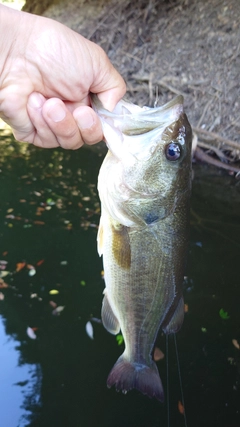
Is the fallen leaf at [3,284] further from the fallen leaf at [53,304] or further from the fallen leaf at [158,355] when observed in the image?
the fallen leaf at [158,355]

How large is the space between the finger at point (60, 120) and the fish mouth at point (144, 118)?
0.15 metres

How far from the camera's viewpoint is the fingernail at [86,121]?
5.91 ft

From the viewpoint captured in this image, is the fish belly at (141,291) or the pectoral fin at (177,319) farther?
the pectoral fin at (177,319)

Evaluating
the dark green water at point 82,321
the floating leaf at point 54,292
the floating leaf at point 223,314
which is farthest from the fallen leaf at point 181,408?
the floating leaf at point 54,292

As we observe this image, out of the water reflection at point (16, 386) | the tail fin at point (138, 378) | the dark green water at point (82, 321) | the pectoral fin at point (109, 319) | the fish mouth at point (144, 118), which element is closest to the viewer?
the fish mouth at point (144, 118)

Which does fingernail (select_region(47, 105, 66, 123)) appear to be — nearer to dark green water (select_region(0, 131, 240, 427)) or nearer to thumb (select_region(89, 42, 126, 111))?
thumb (select_region(89, 42, 126, 111))

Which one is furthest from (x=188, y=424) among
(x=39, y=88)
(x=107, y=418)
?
(x=39, y=88)

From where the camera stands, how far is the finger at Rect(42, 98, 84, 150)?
178cm

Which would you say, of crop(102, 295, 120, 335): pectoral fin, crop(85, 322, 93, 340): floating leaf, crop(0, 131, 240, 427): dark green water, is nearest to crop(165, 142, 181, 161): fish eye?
crop(102, 295, 120, 335): pectoral fin

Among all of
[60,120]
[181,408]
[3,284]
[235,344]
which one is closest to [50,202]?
[3,284]

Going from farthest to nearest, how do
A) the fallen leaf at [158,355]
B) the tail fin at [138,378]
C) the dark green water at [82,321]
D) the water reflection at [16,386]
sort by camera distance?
the fallen leaf at [158,355], the dark green water at [82,321], the water reflection at [16,386], the tail fin at [138,378]

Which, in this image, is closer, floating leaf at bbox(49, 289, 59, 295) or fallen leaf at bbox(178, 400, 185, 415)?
fallen leaf at bbox(178, 400, 185, 415)

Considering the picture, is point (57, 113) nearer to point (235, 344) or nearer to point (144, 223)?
point (144, 223)

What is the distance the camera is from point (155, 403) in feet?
10.6
